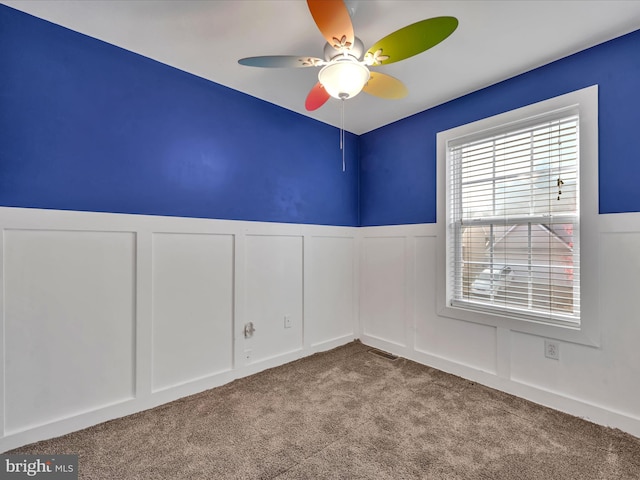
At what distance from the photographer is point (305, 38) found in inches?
71.7

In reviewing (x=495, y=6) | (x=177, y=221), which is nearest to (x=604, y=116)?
(x=495, y=6)

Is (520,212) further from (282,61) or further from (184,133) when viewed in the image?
(184,133)

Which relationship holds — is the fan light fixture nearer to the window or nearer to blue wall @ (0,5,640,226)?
blue wall @ (0,5,640,226)

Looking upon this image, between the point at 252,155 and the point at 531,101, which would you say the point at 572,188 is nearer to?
the point at 531,101

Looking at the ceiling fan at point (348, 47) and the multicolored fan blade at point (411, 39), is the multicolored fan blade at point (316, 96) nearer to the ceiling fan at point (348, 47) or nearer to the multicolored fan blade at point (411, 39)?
the ceiling fan at point (348, 47)

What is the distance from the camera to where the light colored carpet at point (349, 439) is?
1482mm

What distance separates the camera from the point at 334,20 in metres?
1.32

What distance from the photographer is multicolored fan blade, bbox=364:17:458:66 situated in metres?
1.29

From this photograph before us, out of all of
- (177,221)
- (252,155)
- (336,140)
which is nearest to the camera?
(177,221)

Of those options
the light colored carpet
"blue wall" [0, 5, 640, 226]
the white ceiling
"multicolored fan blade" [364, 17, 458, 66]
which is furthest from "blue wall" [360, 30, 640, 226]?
the light colored carpet

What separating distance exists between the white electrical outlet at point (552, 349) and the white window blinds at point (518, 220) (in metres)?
0.16

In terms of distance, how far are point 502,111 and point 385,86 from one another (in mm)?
1089

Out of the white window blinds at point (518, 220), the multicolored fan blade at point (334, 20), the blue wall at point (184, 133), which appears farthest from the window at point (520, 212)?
the multicolored fan blade at point (334, 20)

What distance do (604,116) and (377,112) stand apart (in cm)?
163
